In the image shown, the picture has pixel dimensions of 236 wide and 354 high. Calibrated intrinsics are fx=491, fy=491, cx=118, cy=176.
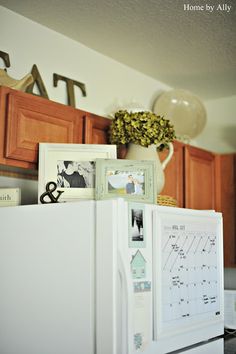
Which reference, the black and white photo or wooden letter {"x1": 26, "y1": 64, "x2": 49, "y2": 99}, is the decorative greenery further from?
the black and white photo

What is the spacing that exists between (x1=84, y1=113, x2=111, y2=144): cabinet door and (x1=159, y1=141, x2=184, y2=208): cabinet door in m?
0.46

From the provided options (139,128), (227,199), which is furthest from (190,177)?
(139,128)

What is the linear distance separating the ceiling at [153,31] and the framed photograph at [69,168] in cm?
71

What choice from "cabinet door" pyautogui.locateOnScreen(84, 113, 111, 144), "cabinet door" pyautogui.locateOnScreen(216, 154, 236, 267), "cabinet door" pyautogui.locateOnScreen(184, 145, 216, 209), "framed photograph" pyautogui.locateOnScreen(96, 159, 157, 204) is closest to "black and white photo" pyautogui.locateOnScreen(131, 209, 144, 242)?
"framed photograph" pyautogui.locateOnScreen(96, 159, 157, 204)

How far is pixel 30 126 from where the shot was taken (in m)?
2.05

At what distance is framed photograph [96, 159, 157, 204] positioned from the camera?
1.95 metres

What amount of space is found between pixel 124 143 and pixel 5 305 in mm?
914

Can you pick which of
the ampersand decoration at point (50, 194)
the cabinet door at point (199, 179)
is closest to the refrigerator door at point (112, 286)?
the ampersand decoration at point (50, 194)

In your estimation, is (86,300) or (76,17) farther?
(76,17)

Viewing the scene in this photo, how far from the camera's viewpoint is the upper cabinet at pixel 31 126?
196 cm

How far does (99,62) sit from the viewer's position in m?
2.89

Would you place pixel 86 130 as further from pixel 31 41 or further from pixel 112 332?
pixel 112 332

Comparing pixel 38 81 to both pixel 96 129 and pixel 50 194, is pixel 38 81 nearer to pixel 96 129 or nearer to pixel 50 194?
pixel 96 129

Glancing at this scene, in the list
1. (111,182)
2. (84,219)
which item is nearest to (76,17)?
(111,182)
